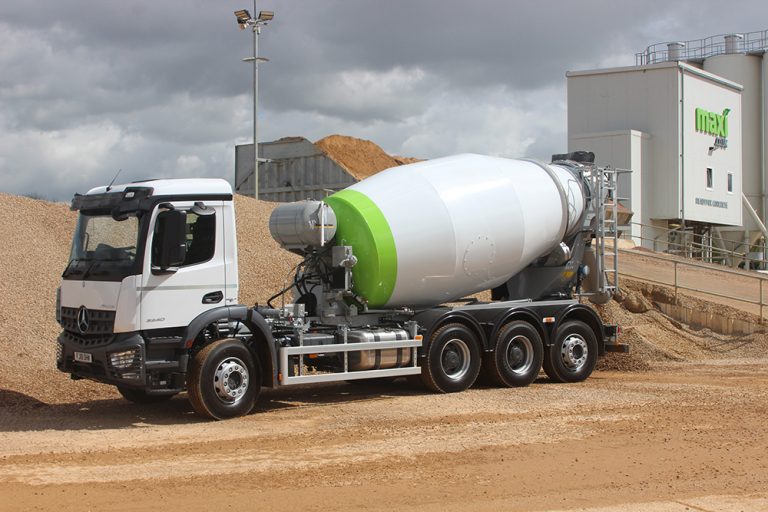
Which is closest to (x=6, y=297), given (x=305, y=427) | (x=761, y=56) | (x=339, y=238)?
(x=339, y=238)

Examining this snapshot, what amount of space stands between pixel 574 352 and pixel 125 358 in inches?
298

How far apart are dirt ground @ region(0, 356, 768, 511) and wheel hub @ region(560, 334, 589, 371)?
1.14 meters

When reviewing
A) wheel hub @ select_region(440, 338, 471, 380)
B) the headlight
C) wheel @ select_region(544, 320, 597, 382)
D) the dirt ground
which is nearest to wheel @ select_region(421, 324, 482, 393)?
wheel hub @ select_region(440, 338, 471, 380)

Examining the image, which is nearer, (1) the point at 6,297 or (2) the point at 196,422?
(2) the point at 196,422

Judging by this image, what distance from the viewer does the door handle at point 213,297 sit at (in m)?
11.1

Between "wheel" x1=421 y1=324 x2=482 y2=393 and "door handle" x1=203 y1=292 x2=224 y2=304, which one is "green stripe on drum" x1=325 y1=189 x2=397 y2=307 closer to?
"wheel" x1=421 y1=324 x2=482 y2=393

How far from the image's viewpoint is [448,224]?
1334 centimetres

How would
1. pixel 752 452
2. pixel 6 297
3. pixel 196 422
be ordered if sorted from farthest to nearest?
1. pixel 6 297
2. pixel 196 422
3. pixel 752 452

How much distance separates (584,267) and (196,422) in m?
7.66

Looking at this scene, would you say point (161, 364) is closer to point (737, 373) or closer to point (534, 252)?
point (534, 252)

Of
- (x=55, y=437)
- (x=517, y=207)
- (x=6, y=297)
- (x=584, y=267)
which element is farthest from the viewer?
(x=6, y=297)

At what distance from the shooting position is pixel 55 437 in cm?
1020

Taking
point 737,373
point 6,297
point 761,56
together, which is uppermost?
point 761,56

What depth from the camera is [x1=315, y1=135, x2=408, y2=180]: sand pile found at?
→ 40281 mm
